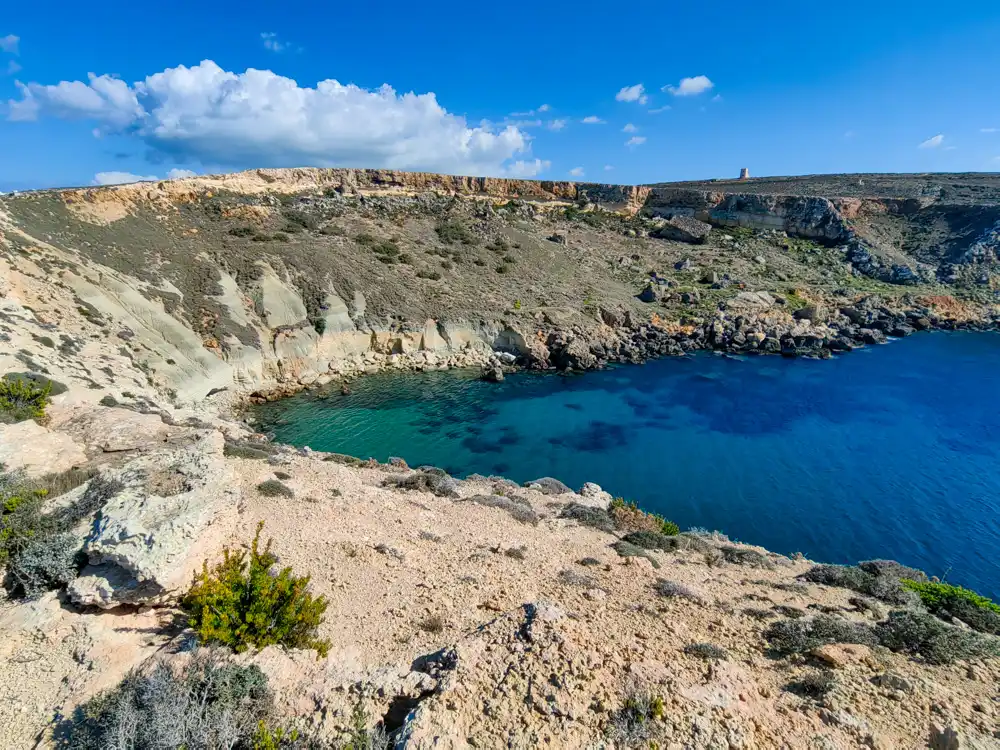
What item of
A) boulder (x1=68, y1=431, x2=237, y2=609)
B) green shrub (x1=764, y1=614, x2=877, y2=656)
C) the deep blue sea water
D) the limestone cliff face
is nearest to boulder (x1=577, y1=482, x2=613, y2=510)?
the deep blue sea water

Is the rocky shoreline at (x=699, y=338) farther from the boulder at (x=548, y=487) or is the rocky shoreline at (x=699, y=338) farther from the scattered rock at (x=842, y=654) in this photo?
the scattered rock at (x=842, y=654)

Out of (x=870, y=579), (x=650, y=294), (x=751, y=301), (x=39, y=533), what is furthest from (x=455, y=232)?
(x=39, y=533)

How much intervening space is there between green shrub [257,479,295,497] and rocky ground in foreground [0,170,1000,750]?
9 centimetres

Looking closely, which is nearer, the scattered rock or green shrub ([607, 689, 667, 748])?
green shrub ([607, 689, 667, 748])

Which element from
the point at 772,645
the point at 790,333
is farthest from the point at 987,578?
the point at 790,333

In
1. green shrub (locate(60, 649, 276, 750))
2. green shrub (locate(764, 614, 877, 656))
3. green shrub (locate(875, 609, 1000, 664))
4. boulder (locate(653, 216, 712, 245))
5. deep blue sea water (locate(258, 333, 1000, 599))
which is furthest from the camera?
boulder (locate(653, 216, 712, 245))

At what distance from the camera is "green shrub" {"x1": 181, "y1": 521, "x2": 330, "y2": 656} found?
19.8 ft

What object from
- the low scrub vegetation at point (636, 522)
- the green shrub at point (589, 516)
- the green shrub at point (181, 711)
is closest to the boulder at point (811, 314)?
the low scrub vegetation at point (636, 522)

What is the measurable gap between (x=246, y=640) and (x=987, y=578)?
20.0 meters

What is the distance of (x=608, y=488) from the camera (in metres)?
19.7

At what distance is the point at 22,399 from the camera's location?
12.2 meters

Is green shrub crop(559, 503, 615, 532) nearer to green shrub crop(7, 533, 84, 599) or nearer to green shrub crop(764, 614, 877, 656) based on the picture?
green shrub crop(764, 614, 877, 656)

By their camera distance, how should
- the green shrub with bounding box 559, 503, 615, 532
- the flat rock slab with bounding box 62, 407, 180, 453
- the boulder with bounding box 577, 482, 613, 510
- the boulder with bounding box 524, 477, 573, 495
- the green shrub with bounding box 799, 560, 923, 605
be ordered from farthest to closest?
the boulder with bounding box 524, 477, 573, 495
the boulder with bounding box 577, 482, 613, 510
the green shrub with bounding box 559, 503, 615, 532
the flat rock slab with bounding box 62, 407, 180, 453
the green shrub with bounding box 799, 560, 923, 605

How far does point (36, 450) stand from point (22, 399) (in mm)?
3696
